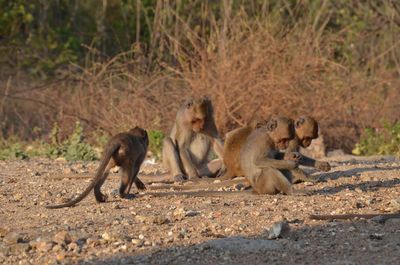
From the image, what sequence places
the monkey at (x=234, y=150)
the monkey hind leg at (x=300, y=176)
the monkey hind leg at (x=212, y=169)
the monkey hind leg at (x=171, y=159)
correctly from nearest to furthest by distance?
the monkey hind leg at (x=300, y=176) → the monkey at (x=234, y=150) → the monkey hind leg at (x=171, y=159) → the monkey hind leg at (x=212, y=169)

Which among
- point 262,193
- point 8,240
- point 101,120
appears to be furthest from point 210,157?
point 8,240

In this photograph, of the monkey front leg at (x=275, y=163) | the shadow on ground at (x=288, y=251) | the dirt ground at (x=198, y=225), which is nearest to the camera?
the shadow on ground at (x=288, y=251)

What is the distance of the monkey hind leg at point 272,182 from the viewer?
943 cm

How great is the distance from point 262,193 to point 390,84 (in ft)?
25.3

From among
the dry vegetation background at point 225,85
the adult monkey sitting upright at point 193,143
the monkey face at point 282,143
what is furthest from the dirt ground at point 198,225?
the dry vegetation background at point 225,85

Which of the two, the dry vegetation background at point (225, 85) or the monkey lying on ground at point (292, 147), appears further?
the dry vegetation background at point (225, 85)

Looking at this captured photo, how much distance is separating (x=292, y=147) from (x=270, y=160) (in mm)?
827

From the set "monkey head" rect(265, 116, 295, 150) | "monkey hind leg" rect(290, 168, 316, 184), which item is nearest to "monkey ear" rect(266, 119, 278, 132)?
"monkey head" rect(265, 116, 295, 150)

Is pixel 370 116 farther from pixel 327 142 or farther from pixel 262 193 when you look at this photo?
pixel 262 193

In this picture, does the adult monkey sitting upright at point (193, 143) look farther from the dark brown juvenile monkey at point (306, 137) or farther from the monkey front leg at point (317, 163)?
the monkey front leg at point (317, 163)

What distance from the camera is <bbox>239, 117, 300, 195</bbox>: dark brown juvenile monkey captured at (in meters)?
9.43

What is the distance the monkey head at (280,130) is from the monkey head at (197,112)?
2.18 metres

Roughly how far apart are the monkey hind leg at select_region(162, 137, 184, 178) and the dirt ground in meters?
0.89

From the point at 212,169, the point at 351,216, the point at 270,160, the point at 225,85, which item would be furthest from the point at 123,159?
the point at 225,85
